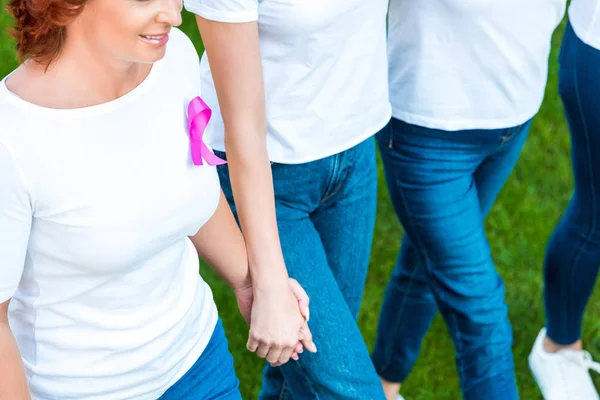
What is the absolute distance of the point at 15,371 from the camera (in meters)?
1.77

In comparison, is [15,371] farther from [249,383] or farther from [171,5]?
[249,383]

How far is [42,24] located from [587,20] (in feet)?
5.00

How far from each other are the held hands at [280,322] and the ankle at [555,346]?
146 centimetres

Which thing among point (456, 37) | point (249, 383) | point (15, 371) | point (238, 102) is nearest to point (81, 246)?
point (15, 371)

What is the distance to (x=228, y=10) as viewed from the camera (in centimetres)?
198

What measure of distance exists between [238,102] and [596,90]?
1.12 m

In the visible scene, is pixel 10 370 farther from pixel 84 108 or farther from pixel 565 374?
pixel 565 374

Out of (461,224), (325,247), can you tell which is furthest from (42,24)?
(461,224)

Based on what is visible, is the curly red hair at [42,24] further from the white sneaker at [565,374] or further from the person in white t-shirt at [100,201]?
the white sneaker at [565,374]

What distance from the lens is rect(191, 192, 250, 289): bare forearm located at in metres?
2.12

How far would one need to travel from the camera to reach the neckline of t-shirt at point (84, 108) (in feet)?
5.48

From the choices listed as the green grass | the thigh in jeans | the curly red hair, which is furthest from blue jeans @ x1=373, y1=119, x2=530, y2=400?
the curly red hair

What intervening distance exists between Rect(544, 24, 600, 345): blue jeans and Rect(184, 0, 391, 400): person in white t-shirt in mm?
630

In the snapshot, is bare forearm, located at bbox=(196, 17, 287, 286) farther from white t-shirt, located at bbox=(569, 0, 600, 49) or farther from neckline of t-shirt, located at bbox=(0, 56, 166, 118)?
white t-shirt, located at bbox=(569, 0, 600, 49)
